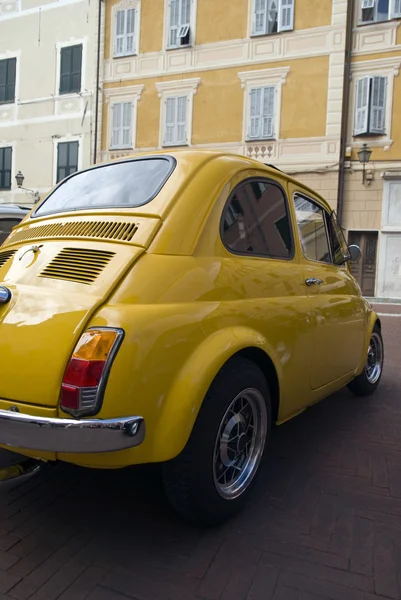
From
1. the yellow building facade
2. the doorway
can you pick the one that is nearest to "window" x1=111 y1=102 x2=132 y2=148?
the yellow building facade

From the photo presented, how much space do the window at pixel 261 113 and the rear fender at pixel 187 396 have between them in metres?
15.6

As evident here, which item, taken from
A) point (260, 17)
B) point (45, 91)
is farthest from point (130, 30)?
point (260, 17)

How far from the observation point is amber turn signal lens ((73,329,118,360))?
71.4 inches

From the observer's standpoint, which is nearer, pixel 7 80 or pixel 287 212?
pixel 287 212

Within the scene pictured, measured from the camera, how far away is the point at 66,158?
1952cm

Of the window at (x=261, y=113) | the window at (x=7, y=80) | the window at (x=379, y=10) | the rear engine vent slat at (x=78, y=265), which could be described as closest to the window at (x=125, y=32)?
the window at (x=7, y=80)

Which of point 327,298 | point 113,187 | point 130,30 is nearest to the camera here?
point 113,187

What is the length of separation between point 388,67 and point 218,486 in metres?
16.6

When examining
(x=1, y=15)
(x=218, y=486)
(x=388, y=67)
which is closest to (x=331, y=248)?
(x=218, y=486)

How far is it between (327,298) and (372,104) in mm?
14482

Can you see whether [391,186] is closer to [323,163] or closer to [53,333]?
[323,163]

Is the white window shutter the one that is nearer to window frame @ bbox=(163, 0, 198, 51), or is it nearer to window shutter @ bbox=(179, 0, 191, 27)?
window frame @ bbox=(163, 0, 198, 51)

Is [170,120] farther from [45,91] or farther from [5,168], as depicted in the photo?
[5,168]

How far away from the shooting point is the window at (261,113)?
53.8 feet
